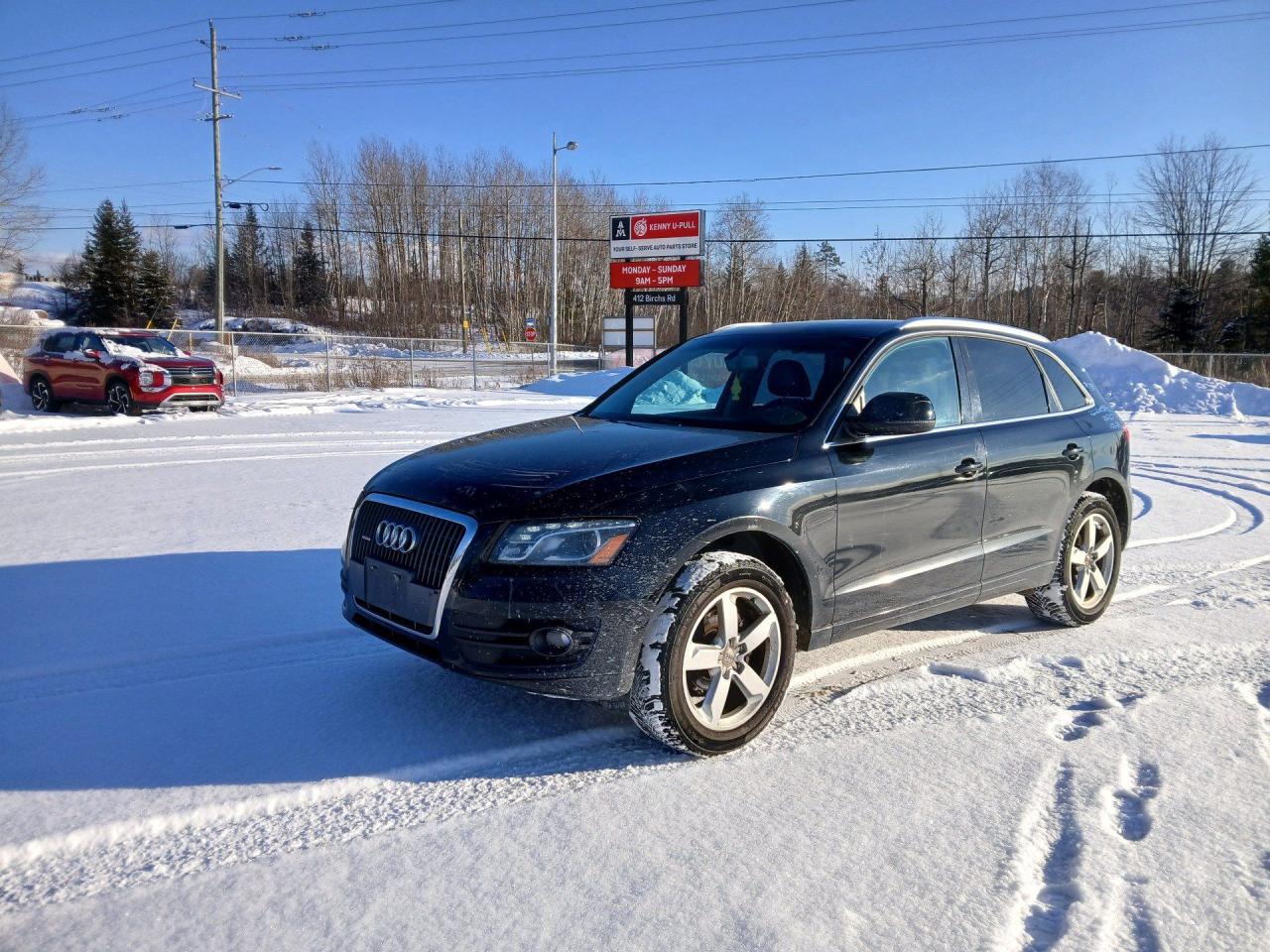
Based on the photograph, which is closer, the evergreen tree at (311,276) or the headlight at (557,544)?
the headlight at (557,544)

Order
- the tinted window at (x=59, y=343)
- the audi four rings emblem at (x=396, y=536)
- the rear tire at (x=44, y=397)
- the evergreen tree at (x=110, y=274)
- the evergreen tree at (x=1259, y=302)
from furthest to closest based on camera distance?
the evergreen tree at (x=110, y=274) < the evergreen tree at (x=1259, y=302) < the rear tire at (x=44, y=397) < the tinted window at (x=59, y=343) < the audi four rings emblem at (x=396, y=536)

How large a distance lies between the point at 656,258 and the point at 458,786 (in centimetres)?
2786

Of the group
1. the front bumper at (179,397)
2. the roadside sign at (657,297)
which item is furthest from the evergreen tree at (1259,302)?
the front bumper at (179,397)

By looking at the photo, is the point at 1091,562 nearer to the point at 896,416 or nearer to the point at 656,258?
the point at 896,416

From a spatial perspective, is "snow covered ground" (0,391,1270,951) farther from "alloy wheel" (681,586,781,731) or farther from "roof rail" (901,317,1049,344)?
"roof rail" (901,317,1049,344)

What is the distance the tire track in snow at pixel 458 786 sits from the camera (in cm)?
267

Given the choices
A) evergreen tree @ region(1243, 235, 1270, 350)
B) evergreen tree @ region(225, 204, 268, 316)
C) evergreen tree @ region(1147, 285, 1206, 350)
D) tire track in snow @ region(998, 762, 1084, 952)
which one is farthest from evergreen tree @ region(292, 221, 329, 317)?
tire track in snow @ region(998, 762, 1084, 952)

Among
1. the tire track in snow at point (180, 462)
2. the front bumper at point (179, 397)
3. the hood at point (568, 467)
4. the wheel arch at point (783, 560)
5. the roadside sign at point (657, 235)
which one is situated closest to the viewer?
the hood at point (568, 467)

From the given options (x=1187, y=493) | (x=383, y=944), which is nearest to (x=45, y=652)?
(x=383, y=944)

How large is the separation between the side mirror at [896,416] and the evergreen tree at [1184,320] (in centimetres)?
5517

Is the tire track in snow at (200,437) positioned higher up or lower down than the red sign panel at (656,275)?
lower down

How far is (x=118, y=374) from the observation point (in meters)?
16.9

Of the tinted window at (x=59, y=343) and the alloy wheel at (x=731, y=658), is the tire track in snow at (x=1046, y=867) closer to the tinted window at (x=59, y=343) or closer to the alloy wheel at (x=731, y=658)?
the alloy wheel at (x=731, y=658)

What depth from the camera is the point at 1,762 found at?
3268 millimetres
